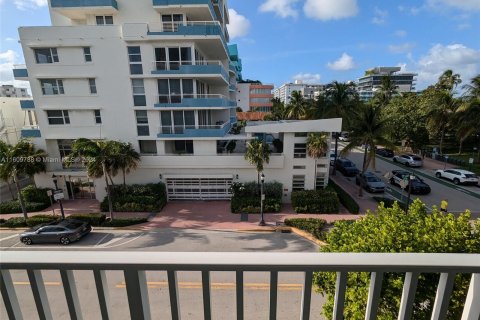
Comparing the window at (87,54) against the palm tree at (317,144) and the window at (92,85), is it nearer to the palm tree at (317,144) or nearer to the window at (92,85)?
the window at (92,85)

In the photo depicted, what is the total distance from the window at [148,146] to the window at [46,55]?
28.9ft

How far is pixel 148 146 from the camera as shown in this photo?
20781 mm

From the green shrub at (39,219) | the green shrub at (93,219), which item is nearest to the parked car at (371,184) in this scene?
the green shrub at (93,219)

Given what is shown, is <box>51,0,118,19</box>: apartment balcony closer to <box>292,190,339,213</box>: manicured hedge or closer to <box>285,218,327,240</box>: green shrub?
<box>292,190,339,213</box>: manicured hedge

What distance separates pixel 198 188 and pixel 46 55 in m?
15.3

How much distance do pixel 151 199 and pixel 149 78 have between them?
30.1 ft

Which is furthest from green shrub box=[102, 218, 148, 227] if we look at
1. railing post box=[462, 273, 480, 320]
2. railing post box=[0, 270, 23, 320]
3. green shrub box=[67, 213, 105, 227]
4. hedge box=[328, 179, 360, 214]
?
railing post box=[462, 273, 480, 320]

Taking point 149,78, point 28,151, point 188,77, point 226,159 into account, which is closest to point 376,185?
point 226,159

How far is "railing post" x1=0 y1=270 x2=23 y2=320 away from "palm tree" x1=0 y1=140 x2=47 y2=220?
19.6 meters

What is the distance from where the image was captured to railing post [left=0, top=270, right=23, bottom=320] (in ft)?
5.26

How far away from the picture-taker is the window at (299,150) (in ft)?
62.5

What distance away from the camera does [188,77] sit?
1883 cm

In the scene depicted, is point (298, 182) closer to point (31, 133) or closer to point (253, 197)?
point (253, 197)

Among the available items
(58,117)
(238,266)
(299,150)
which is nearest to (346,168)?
(299,150)
